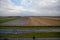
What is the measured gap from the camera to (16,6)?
177 cm

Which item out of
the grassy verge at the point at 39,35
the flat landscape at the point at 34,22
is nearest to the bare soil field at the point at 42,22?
the flat landscape at the point at 34,22

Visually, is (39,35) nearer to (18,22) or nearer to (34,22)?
(34,22)

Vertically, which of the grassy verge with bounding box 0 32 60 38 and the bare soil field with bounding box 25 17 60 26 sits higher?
the bare soil field with bounding box 25 17 60 26

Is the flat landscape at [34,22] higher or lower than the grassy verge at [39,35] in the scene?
higher

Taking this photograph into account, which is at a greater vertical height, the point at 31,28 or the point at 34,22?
the point at 34,22

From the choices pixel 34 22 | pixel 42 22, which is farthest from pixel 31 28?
pixel 42 22

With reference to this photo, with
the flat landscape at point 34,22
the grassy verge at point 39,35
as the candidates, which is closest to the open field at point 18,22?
the flat landscape at point 34,22

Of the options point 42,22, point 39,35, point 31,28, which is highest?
point 42,22

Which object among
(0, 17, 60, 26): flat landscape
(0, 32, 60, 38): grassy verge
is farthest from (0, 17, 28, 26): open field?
(0, 32, 60, 38): grassy verge

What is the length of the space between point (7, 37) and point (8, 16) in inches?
17.6

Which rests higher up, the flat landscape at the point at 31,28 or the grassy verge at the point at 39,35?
the flat landscape at the point at 31,28

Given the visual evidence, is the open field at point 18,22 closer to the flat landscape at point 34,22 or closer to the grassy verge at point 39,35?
the flat landscape at point 34,22

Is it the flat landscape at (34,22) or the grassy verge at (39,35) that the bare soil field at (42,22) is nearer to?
the flat landscape at (34,22)

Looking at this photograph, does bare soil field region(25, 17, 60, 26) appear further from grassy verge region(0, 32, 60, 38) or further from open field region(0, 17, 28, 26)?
grassy verge region(0, 32, 60, 38)
